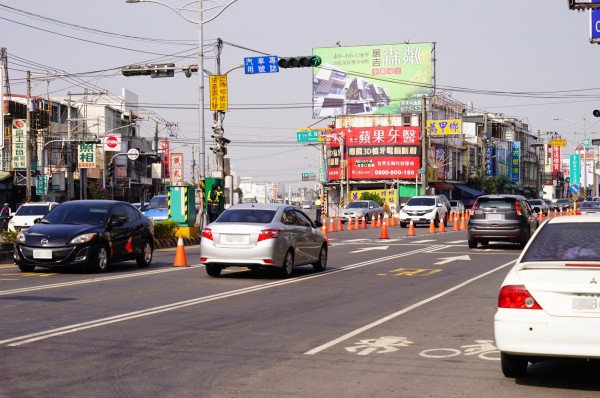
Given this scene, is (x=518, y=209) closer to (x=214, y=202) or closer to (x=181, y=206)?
(x=214, y=202)

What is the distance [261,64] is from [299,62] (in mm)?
2786

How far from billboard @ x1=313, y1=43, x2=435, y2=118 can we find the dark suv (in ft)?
201

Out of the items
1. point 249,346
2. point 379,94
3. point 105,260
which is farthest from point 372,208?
point 249,346

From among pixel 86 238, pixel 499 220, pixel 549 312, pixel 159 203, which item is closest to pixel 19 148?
pixel 159 203

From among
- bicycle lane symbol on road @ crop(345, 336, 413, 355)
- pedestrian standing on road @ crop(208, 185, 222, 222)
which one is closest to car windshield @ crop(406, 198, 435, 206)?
pedestrian standing on road @ crop(208, 185, 222, 222)

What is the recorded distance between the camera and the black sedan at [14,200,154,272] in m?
18.5

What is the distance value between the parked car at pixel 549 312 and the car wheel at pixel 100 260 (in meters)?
12.7

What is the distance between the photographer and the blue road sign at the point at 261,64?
3512 centimetres

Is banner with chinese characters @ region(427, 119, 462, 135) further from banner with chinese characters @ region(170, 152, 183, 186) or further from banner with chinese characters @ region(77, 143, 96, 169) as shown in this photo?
banner with chinese characters @ region(77, 143, 96, 169)

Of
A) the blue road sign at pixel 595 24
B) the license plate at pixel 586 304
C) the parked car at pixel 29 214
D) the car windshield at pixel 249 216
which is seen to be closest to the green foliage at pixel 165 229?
the parked car at pixel 29 214

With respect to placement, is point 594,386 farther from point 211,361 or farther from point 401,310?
point 401,310

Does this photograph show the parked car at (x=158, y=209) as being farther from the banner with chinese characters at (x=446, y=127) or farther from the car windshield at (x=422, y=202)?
the banner with chinese characters at (x=446, y=127)

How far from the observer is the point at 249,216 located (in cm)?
1867

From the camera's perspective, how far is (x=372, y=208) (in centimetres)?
5888
